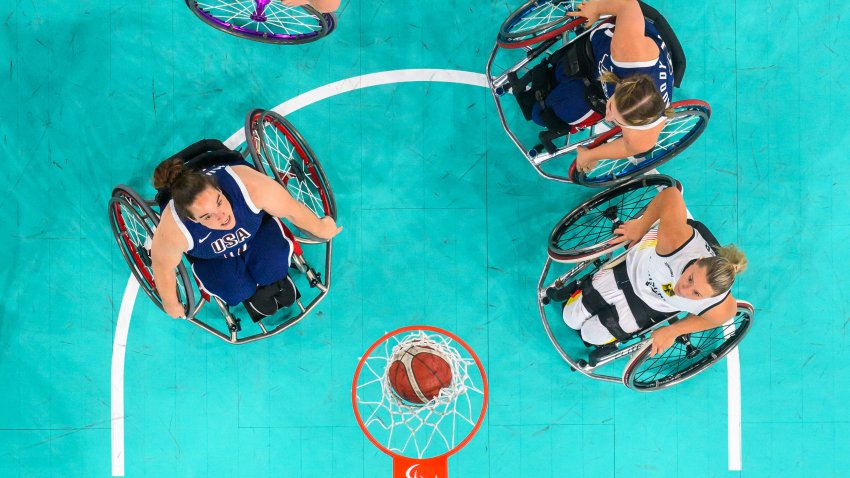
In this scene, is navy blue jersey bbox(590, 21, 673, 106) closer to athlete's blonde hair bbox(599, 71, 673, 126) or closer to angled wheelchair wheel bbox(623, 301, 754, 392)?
athlete's blonde hair bbox(599, 71, 673, 126)

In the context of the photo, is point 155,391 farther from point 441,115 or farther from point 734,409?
point 734,409

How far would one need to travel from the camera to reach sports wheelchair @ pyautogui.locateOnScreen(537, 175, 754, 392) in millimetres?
4465

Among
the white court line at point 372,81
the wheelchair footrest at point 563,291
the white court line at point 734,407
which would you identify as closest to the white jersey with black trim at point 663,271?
the wheelchair footrest at point 563,291

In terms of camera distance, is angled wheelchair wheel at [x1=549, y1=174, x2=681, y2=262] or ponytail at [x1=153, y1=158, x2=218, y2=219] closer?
ponytail at [x1=153, y1=158, x2=218, y2=219]

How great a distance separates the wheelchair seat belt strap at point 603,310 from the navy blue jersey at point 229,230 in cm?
256

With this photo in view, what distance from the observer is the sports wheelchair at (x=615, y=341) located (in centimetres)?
446

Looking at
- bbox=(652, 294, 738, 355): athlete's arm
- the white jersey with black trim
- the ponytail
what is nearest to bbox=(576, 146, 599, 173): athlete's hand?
the white jersey with black trim

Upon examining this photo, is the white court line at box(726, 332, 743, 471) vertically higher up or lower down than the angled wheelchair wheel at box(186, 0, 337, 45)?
lower down

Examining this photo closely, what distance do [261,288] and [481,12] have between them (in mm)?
2986

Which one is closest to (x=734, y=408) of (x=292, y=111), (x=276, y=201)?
(x=276, y=201)

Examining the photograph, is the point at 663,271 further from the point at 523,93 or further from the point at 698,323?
the point at 523,93

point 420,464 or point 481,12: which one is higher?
point 481,12

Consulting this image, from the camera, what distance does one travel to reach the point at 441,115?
195 inches

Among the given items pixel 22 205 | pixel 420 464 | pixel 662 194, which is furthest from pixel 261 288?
pixel 662 194
